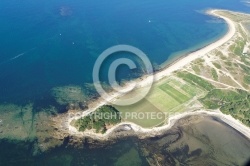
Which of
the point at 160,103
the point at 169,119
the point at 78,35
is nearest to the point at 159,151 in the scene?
the point at 169,119

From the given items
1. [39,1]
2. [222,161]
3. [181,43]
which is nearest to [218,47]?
[181,43]

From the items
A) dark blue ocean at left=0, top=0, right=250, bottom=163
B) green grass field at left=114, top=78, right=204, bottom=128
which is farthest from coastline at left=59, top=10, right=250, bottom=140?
dark blue ocean at left=0, top=0, right=250, bottom=163

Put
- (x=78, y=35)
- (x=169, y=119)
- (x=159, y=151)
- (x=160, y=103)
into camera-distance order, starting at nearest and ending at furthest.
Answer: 1. (x=159, y=151)
2. (x=169, y=119)
3. (x=160, y=103)
4. (x=78, y=35)

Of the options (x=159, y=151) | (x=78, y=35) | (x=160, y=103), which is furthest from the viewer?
(x=78, y=35)

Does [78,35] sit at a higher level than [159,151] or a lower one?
higher

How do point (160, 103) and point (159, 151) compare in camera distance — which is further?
point (160, 103)

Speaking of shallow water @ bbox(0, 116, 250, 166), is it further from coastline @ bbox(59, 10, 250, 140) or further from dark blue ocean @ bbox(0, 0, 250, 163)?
dark blue ocean @ bbox(0, 0, 250, 163)

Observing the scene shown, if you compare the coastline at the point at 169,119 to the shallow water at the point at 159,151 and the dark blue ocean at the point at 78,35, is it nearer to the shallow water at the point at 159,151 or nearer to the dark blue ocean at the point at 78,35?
the shallow water at the point at 159,151

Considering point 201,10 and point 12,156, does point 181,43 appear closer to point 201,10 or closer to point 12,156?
point 201,10

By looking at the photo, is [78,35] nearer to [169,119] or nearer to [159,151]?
[169,119]
